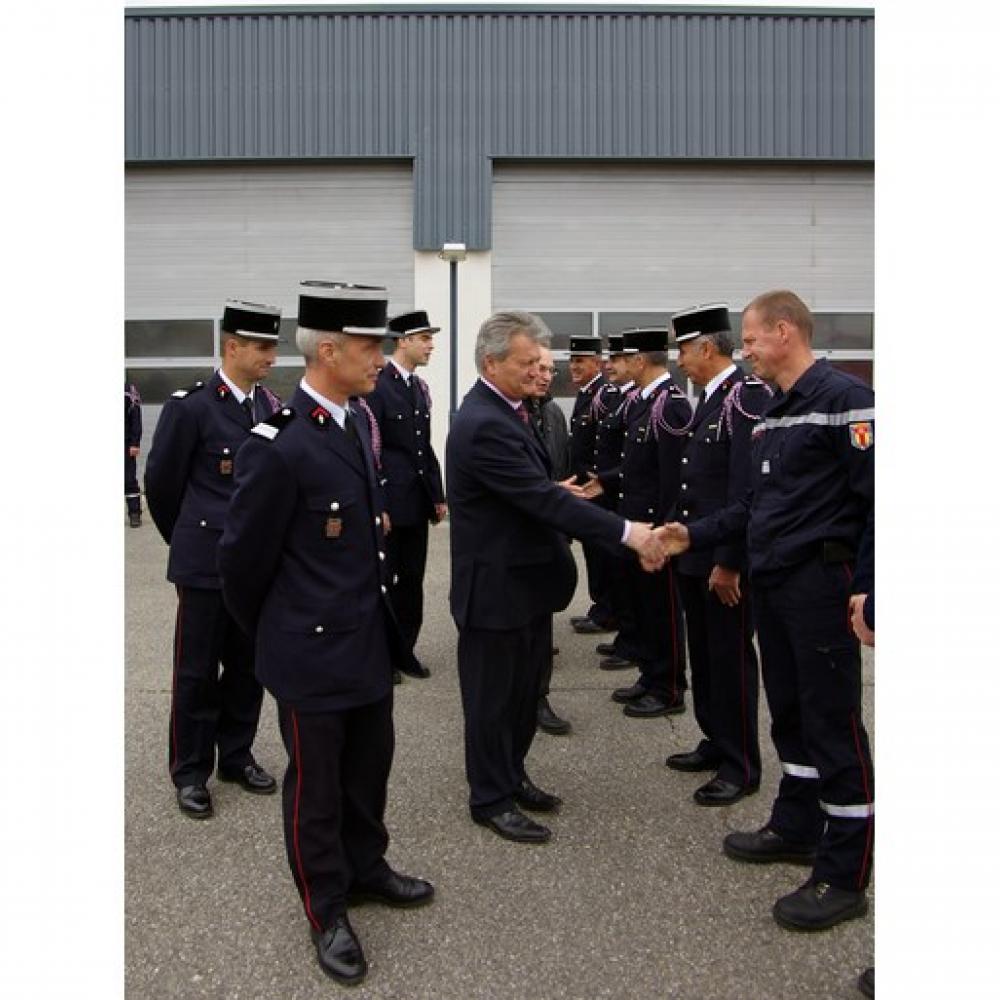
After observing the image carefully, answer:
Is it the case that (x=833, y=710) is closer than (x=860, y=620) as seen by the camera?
No

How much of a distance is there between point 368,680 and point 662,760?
2.07 meters

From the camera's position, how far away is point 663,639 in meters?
5.14

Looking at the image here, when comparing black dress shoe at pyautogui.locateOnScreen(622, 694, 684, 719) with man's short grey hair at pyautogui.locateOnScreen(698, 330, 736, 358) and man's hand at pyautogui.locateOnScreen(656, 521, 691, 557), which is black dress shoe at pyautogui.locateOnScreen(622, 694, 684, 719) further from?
man's short grey hair at pyautogui.locateOnScreen(698, 330, 736, 358)

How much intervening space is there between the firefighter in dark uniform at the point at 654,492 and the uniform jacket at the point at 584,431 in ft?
5.02

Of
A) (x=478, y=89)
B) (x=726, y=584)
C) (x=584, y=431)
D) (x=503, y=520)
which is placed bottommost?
(x=726, y=584)

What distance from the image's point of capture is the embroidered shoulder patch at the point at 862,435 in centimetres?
286

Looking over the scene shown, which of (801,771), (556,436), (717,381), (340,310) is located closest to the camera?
(340,310)

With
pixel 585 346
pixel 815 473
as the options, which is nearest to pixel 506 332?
pixel 815 473

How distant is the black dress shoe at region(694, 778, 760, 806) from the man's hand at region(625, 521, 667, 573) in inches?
39.1

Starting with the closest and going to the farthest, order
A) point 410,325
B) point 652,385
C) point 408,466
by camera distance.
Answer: point 652,385 → point 408,466 → point 410,325

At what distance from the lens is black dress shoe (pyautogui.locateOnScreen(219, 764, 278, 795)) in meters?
4.02

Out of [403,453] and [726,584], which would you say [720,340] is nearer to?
[726,584]

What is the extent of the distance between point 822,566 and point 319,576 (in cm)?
155

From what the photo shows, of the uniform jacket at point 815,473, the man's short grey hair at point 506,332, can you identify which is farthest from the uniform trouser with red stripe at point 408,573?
the uniform jacket at point 815,473
